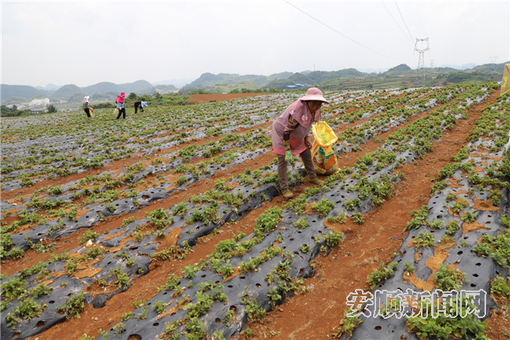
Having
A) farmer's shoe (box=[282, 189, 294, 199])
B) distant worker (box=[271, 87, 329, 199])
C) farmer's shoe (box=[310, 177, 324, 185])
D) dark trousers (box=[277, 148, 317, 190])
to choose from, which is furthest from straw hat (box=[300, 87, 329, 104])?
farmer's shoe (box=[282, 189, 294, 199])

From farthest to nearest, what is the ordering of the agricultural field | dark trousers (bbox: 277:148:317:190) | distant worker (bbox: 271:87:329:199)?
1. dark trousers (bbox: 277:148:317:190)
2. distant worker (bbox: 271:87:329:199)
3. the agricultural field

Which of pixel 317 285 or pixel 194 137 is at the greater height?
pixel 194 137

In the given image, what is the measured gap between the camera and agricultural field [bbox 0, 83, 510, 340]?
3.10 meters

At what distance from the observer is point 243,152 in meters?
10.2

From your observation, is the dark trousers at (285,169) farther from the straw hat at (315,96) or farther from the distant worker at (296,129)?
the straw hat at (315,96)

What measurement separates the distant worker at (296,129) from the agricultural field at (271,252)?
703 mm

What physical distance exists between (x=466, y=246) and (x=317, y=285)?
241 cm

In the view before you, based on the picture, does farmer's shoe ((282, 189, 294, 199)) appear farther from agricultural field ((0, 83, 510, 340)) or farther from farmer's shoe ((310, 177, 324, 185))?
farmer's shoe ((310, 177, 324, 185))

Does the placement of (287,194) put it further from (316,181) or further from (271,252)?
(271,252)

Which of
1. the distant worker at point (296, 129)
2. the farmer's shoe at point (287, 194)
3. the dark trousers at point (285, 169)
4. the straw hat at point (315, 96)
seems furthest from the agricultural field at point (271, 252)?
the straw hat at point (315, 96)

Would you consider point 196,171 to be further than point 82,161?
No

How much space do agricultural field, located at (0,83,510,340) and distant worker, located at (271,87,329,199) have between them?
703mm

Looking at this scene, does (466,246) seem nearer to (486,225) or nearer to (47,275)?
(486,225)

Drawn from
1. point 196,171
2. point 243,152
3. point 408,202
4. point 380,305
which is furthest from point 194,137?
point 380,305
